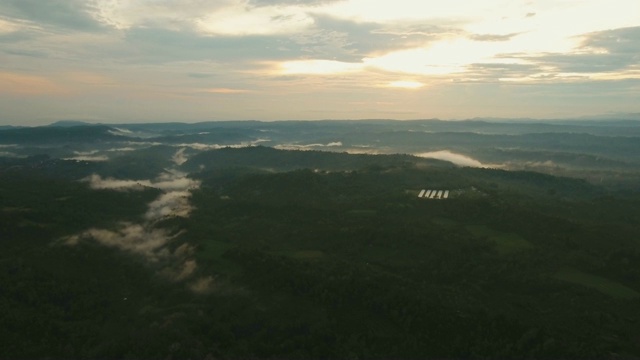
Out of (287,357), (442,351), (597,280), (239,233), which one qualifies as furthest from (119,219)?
(597,280)

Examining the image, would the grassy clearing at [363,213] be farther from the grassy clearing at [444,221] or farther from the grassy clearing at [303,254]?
the grassy clearing at [303,254]

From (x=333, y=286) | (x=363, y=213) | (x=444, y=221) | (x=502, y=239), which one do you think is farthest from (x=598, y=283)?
(x=363, y=213)

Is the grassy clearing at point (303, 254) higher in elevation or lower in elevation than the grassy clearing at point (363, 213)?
lower

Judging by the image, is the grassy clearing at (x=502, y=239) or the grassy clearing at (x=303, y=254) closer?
the grassy clearing at (x=303, y=254)

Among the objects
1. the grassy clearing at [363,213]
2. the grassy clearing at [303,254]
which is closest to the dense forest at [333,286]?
the grassy clearing at [303,254]

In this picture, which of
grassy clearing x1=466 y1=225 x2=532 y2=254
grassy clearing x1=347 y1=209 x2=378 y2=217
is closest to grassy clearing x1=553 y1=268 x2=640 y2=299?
grassy clearing x1=466 y1=225 x2=532 y2=254

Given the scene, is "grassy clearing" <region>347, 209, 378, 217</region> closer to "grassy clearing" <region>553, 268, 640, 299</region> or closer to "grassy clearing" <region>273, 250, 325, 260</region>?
"grassy clearing" <region>273, 250, 325, 260</region>
